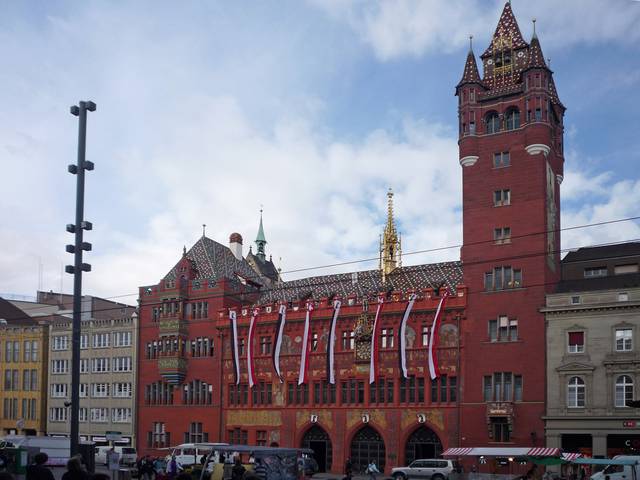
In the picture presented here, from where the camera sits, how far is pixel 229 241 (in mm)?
90188

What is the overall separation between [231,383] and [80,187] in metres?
50.9

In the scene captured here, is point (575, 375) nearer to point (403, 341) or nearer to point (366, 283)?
point (403, 341)

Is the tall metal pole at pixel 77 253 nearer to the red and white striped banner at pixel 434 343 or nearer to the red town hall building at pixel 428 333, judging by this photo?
the red and white striped banner at pixel 434 343

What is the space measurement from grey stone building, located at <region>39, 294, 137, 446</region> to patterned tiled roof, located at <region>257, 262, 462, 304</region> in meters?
14.8

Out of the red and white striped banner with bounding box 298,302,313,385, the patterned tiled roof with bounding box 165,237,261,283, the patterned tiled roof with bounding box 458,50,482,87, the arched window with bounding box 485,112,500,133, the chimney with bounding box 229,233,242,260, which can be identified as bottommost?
the red and white striped banner with bounding box 298,302,313,385

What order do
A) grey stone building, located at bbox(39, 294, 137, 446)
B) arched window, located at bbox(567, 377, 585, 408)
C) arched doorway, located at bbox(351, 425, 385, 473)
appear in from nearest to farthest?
arched window, located at bbox(567, 377, 585, 408), arched doorway, located at bbox(351, 425, 385, 473), grey stone building, located at bbox(39, 294, 137, 446)

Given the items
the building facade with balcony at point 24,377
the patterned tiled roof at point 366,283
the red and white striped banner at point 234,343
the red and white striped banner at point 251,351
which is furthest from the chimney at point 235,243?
the building facade with balcony at point 24,377

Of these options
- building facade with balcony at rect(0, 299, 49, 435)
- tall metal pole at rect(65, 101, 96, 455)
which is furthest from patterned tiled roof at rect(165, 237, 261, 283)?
tall metal pole at rect(65, 101, 96, 455)

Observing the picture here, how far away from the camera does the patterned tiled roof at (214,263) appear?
78.2 meters

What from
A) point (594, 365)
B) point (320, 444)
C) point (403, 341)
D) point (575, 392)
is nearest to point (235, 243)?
point (320, 444)

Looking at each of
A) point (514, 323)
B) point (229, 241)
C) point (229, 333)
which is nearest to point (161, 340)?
point (229, 333)

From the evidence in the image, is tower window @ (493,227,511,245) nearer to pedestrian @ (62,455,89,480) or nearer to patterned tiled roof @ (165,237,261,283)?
patterned tiled roof @ (165,237,261,283)

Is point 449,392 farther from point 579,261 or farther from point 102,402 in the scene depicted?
point 102,402

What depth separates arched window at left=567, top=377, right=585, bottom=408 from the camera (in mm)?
56500
